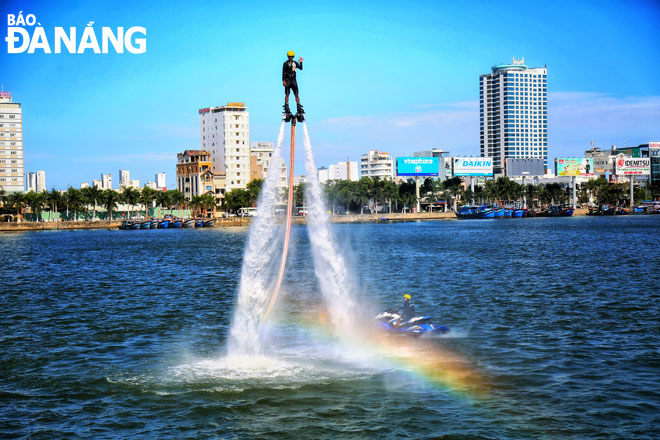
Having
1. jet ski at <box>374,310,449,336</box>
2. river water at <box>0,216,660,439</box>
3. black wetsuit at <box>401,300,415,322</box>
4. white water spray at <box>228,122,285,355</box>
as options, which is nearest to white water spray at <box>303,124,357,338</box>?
white water spray at <box>228,122,285,355</box>

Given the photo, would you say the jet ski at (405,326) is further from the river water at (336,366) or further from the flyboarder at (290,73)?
the flyboarder at (290,73)

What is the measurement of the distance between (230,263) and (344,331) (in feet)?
183

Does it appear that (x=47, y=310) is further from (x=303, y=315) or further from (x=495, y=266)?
(x=495, y=266)

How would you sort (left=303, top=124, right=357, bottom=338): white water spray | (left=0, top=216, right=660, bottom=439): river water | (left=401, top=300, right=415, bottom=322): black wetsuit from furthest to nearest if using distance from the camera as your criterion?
(left=401, top=300, right=415, bottom=322): black wetsuit → (left=303, top=124, right=357, bottom=338): white water spray → (left=0, top=216, right=660, bottom=439): river water

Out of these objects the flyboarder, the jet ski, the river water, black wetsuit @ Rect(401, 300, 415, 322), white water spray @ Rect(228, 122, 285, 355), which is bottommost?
the river water

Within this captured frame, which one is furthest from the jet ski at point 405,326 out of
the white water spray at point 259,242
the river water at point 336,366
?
the white water spray at point 259,242

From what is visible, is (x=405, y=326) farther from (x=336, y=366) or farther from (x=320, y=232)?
(x=320, y=232)

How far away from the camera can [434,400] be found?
27.5 meters

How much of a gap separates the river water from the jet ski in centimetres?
57

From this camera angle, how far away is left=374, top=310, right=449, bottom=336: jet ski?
123 ft

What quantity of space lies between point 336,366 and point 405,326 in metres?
6.90

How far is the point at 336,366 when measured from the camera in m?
32.2

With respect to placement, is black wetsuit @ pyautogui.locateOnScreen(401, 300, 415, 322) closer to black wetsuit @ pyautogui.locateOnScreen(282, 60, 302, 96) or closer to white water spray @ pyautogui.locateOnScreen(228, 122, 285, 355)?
white water spray @ pyautogui.locateOnScreen(228, 122, 285, 355)

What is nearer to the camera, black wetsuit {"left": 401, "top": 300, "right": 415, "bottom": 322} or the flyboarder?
the flyboarder
